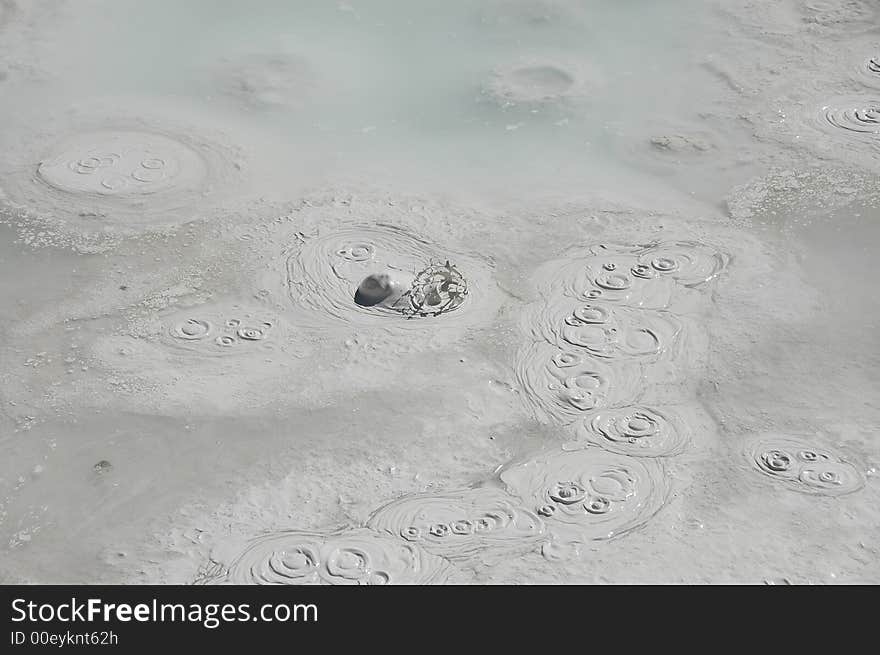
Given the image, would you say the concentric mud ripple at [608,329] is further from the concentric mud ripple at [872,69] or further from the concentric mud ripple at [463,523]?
the concentric mud ripple at [872,69]

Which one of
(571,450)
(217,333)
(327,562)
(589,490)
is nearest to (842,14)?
(571,450)

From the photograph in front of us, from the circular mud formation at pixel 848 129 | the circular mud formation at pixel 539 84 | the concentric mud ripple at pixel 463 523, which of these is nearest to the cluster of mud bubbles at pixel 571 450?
the concentric mud ripple at pixel 463 523

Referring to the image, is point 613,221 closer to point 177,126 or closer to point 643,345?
point 643,345

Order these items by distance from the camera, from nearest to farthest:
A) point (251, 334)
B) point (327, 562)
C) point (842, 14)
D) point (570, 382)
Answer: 1. point (327, 562)
2. point (570, 382)
3. point (251, 334)
4. point (842, 14)

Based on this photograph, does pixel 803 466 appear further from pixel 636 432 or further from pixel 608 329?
pixel 608 329

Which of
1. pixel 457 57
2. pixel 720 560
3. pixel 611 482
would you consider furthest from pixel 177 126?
pixel 720 560

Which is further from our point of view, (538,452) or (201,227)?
(201,227)
